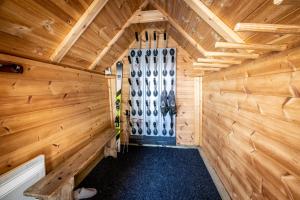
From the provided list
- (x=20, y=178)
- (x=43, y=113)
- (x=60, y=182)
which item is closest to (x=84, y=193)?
(x=60, y=182)

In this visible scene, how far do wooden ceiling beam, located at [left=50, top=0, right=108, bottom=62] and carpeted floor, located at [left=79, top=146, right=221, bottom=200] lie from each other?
5.66 feet

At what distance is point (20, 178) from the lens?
49.5 inches

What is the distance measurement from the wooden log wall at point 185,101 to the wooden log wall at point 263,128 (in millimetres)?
1311

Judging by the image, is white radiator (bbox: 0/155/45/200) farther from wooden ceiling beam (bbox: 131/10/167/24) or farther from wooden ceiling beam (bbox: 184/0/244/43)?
wooden ceiling beam (bbox: 131/10/167/24)

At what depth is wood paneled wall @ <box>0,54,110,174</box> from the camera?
50.4 inches

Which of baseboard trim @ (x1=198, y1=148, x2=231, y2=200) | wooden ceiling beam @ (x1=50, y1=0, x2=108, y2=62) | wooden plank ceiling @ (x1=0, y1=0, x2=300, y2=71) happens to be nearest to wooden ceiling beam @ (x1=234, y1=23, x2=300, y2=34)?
wooden plank ceiling @ (x1=0, y1=0, x2=300, y2=71)

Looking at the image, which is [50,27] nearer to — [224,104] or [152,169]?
[224,104]

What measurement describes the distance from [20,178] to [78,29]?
1455 millimetres

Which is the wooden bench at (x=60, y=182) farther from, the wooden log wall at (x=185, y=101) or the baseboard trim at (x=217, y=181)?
the wooden log wall at (x=185, y=101)

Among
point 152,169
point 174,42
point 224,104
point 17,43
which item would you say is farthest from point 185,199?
point 174,42

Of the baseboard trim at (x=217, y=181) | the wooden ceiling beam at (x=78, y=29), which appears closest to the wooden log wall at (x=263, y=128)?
the baseboard trim at (x=217, y=181)

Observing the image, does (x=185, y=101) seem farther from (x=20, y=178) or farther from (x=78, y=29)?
(x=20, y=178)

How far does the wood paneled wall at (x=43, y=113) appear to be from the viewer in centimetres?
128

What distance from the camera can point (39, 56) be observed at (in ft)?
5.24
